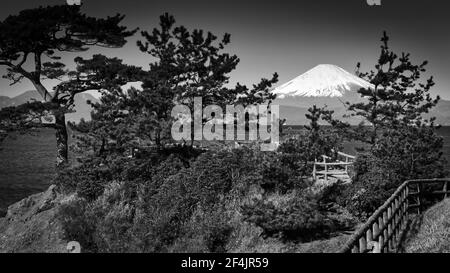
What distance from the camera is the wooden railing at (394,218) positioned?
7620 mm

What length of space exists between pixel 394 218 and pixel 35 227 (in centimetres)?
1643

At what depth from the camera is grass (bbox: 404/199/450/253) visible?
9262mm

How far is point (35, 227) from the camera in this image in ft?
60.9

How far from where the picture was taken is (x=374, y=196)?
44.9ft

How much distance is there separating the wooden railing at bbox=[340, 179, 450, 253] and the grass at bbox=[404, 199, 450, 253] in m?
0.39

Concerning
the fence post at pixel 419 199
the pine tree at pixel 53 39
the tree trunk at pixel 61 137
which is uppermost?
the pine tree at pixel 53 39

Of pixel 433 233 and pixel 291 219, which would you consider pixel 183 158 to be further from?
pixel 433 233

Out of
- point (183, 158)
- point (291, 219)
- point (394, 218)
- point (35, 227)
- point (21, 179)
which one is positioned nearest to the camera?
point (394, 218)

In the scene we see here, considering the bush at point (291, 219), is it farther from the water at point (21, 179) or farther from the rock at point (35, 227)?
the water at point (21, 179)

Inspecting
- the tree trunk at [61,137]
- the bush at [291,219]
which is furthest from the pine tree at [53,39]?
the bush at [291,219]

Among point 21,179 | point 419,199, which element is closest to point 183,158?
point 419,199

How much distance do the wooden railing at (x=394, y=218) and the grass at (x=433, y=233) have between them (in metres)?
0.39

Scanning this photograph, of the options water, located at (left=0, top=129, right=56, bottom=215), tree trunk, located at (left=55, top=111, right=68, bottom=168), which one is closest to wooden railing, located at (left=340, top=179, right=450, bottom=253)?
tree trunk, located at (left=55, top=111, right=68, bottom=168)

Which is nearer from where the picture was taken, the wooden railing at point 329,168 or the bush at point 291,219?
the bush at point 291,219
